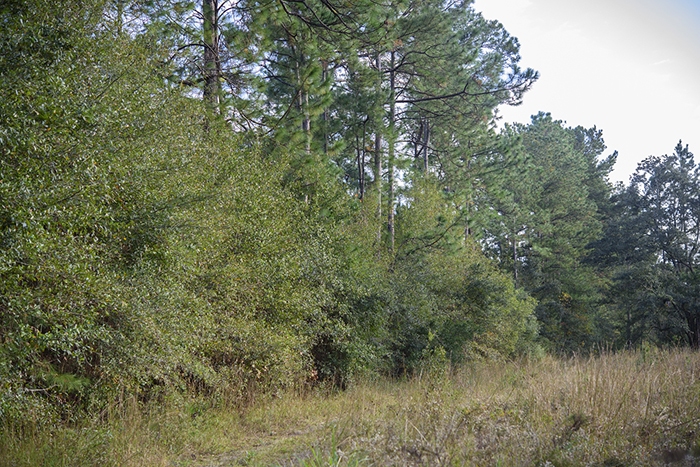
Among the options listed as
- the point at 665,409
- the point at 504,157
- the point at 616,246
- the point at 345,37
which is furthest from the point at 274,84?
the point at 616,246

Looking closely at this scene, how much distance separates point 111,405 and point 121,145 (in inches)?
117

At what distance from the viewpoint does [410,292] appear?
14648 millimetres

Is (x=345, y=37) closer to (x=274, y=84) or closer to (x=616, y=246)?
(x=274, y=84)

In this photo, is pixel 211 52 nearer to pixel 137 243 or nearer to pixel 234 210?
pixel 234 210

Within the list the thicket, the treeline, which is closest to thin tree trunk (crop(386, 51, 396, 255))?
the treeline

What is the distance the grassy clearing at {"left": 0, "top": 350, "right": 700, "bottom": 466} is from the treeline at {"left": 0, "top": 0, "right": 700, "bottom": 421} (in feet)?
1.73

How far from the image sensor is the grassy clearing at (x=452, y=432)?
4.84m

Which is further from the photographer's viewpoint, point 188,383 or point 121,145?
point 188,383

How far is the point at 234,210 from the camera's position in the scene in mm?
8445

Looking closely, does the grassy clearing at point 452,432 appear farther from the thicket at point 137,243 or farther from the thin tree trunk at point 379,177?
the thin tree trunk at point 379,177

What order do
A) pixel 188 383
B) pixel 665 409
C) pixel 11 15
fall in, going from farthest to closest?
pixel 188 383
pixel 665 409
pixel 11 15

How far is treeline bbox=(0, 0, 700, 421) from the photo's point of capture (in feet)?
15.7

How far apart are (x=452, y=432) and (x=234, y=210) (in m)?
4.85

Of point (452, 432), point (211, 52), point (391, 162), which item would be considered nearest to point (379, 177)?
point (391, 162)
